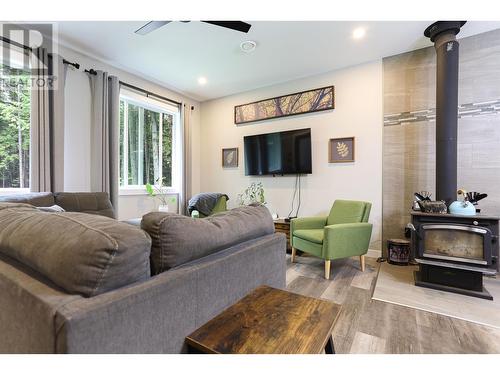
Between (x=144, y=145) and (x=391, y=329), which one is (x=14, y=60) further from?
(x=391, y=329)

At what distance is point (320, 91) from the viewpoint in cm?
360

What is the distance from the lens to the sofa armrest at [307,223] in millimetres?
3059

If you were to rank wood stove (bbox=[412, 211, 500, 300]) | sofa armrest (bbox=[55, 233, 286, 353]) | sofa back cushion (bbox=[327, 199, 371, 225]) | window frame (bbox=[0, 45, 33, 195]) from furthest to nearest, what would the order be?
sofa back cushion (bbox=[327, 199, 371, 225]) → window frame (bbox=[0, 45, 33, 195]) → wood stove (bbox=[412, 211, 500, 300]) → sofa armrest (bbox=[55, 233, 286, 353])

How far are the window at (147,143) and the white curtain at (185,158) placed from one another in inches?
5.1

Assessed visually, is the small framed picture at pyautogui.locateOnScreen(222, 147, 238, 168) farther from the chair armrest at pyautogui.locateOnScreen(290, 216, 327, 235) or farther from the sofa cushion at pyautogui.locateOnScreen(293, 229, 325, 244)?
the sofa cushion at pyautogui.locateOnScreen(293, 229, 325, 244)

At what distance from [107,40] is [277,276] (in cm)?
324

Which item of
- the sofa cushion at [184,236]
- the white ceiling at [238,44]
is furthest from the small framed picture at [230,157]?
the sofa cushion at [184,236]

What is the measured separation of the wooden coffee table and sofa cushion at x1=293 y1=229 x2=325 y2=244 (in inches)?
66.2

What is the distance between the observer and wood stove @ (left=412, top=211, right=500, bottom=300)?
6.73 ft

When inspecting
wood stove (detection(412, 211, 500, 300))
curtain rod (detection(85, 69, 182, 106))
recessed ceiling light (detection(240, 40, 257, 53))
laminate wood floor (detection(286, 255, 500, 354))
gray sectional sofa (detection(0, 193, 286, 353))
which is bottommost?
laminate wood floor (detection(286, 255, 500, 354))

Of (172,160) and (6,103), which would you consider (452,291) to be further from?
(6,103)

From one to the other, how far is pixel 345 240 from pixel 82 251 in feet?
8.19

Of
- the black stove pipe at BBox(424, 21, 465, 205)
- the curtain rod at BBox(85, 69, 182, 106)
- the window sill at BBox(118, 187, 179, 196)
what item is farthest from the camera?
the window sill at BBox(118, 187, 179, 196)

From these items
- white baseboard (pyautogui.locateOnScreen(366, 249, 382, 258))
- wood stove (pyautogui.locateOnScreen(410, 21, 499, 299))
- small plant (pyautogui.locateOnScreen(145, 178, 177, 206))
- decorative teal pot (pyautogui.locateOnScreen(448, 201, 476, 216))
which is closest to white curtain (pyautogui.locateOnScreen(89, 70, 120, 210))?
small plant (pyautogui.locateOnScreen(145, 178, 177, 206))
